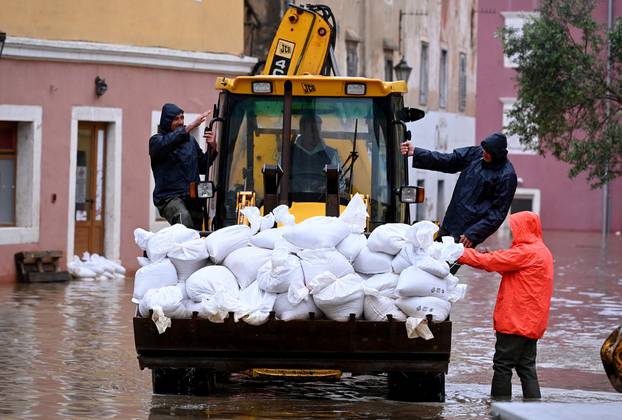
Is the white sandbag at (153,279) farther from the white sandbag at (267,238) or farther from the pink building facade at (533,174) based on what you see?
the pink building facade at (533,174)

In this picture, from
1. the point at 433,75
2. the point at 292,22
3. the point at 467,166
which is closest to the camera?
the point at 467,166

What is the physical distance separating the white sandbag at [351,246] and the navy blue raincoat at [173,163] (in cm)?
272

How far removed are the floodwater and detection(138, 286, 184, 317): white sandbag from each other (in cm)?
69

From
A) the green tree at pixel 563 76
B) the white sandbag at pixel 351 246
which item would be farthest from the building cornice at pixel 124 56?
the white sandbag at pixel 351 246

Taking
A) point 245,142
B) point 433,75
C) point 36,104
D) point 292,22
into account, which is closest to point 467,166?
point 245,142

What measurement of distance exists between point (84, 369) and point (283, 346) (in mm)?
3019

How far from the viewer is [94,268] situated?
2503cm

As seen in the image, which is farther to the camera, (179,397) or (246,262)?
(179,397)

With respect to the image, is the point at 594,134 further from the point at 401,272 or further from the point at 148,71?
the point at 401,272

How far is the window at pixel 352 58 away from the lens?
37.8 meters

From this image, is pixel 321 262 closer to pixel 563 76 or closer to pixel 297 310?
pixel 297 310

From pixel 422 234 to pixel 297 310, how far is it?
0.99 meters

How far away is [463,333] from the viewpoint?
17828mm

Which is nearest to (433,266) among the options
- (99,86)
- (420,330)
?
(420,330)
